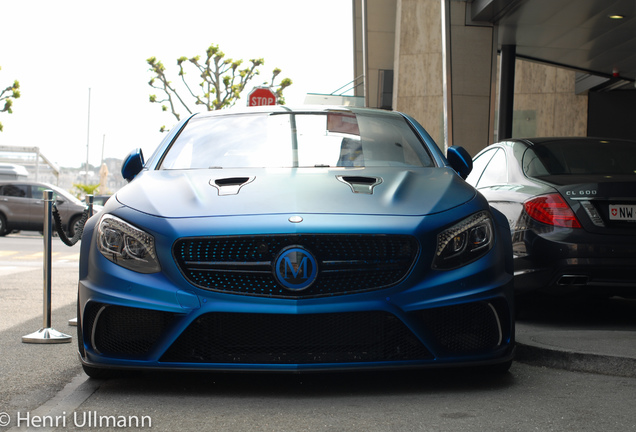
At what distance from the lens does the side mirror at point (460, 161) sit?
5.25 meters

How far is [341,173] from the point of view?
189 inches

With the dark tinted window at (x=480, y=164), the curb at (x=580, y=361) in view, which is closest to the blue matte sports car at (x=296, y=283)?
the curb at (x=580, y=361)

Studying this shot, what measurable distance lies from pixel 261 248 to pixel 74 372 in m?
1.48

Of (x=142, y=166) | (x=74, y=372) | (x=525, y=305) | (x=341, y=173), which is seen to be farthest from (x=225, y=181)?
(x=525, y=305)

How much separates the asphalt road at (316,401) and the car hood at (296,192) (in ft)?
2.80

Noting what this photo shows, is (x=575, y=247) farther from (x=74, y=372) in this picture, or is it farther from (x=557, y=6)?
(x=557, y=6)

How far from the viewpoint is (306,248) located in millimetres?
4008

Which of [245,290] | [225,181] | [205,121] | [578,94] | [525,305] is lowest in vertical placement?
[525,305]

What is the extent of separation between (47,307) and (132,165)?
141cm

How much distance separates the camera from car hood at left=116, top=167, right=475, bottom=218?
13.8ft

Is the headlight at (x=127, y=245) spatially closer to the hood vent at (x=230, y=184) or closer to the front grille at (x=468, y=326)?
the hood vent at (x=230, y=184)

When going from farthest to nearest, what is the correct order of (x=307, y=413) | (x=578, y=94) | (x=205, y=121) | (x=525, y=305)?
(x=578, y=94) < (x=525, y=305) < (x=205, y=121) < (x=307, y=413)

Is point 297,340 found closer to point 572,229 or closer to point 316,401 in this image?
point 316,401

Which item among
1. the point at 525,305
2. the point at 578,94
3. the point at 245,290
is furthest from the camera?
the point at 578,94
